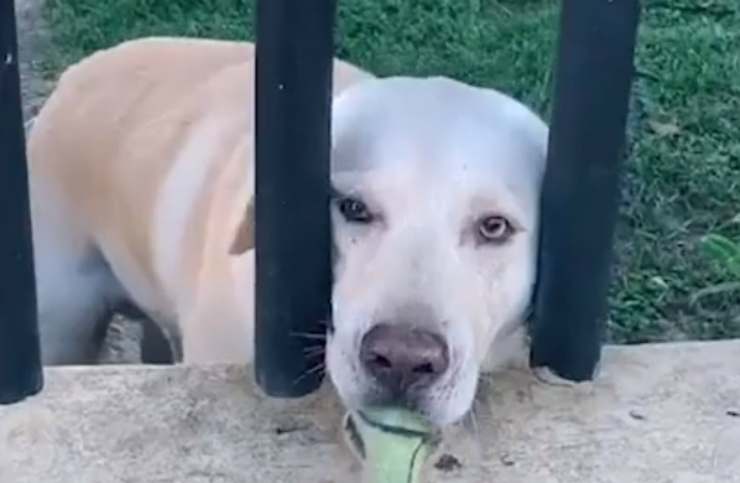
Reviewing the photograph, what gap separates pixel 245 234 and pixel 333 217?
0.82ft

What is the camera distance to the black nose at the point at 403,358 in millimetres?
1992

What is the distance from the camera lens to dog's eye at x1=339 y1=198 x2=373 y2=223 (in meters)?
2.17

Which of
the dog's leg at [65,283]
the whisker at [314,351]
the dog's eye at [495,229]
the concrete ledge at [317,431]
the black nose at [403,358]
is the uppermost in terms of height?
the dog's eye at [495,229]

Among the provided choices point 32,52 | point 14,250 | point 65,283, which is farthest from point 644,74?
point 14,250

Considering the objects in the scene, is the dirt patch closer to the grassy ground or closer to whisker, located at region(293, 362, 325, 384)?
the grassy ground

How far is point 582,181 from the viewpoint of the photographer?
2.04 meters

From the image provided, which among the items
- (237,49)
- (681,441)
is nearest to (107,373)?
(681,441)

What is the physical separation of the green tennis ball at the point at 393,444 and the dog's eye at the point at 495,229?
0.30m

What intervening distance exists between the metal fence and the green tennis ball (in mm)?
143

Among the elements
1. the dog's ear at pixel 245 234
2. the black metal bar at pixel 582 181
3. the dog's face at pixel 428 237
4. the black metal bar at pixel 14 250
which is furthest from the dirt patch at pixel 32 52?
the black metal bar at pixel 582 181

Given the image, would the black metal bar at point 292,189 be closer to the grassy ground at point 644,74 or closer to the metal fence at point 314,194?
the metal fence at point 314,194

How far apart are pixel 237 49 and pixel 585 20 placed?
54.4 inches

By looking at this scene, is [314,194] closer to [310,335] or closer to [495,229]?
[310,335]

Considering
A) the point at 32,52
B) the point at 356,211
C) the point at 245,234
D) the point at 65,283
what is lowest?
the point at 65,283
